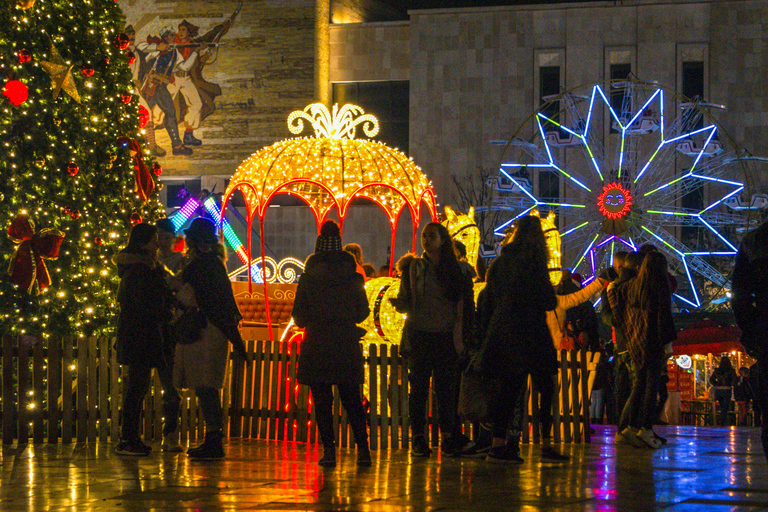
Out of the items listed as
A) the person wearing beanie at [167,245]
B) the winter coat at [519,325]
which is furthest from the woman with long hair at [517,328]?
the person wearing beanie at [167,245]

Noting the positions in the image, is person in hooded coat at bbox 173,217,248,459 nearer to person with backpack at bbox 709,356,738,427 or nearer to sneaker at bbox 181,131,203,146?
person with backpack at bbox 709,356,738,427

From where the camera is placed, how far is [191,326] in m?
7.21

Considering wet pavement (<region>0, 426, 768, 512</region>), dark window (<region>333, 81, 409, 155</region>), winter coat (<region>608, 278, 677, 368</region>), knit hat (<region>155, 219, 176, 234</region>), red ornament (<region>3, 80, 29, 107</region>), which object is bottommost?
wet pavement (<region>0, 426, 768, 512</region>)

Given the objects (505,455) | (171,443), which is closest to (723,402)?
(505,455)

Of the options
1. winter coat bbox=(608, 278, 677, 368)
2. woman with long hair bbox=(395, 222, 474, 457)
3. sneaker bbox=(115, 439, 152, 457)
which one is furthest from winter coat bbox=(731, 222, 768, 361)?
sneaker bbox=(115, 439, 152, 457)

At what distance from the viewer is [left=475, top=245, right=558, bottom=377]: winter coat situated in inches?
266

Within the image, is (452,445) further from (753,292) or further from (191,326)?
(753,292)

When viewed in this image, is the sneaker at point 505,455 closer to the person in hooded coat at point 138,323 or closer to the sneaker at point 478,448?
the sneaker at point 478,448

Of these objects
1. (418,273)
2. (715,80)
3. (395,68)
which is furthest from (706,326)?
(395,68)

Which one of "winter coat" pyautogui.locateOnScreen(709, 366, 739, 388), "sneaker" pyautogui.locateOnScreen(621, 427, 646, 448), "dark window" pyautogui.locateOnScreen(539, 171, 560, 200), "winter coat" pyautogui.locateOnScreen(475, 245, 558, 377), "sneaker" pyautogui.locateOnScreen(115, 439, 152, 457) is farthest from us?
"dark window" pyautogui.locateOnScreen(539, 171, 560, 200)

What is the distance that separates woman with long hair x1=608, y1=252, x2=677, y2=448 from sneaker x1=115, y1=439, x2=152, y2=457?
3786mm

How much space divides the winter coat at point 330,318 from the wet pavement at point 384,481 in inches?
25.9

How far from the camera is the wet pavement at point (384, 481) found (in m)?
5.17

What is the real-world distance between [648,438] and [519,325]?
187 cm
